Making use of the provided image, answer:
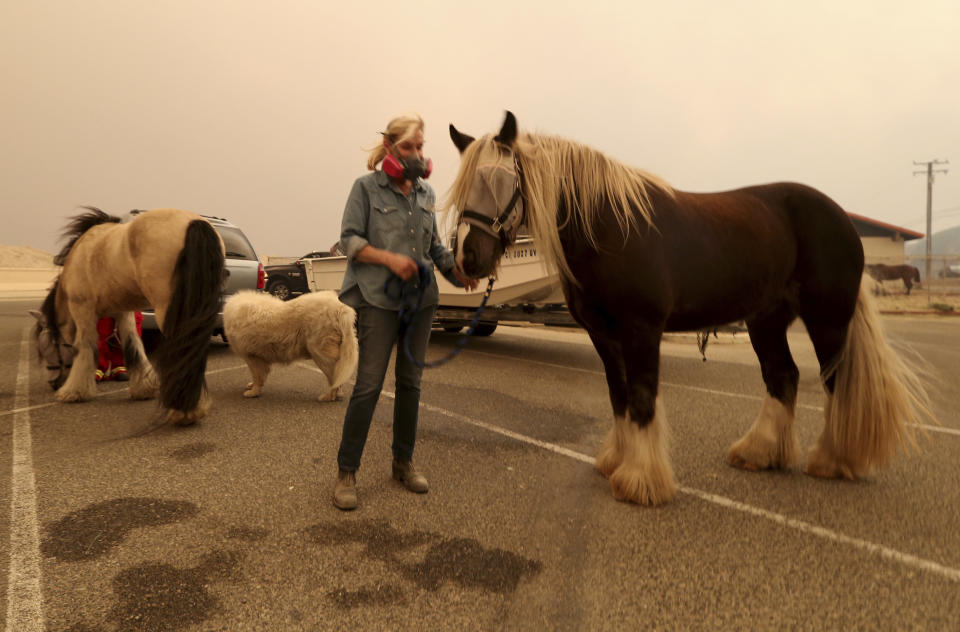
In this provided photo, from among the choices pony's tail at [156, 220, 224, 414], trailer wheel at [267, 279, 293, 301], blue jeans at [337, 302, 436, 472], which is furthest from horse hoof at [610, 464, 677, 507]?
trailer wheel at [267, 279, 293, 301]

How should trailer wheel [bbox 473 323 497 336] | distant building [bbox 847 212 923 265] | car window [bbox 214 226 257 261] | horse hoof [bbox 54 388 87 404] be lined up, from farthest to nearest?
distant building [bbox 847 212 923 265] < trailer wheel [bbox 473 323 497 336] < car window [bbox 214 226 257 261] < horse hoof [bbox 54 388 87 404]

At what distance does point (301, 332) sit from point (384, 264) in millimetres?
2557

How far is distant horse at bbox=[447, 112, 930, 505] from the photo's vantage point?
8.61 feet

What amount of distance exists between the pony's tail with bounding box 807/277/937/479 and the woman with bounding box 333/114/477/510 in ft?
8.22

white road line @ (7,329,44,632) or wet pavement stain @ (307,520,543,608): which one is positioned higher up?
white road line @ (7,329,44,632)

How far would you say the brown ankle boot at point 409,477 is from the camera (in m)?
2.97

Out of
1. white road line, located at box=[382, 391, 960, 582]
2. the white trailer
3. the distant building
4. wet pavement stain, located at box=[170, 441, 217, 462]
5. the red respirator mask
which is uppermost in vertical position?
the distant building

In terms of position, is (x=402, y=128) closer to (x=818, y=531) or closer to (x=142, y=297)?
(x=818, y=531)

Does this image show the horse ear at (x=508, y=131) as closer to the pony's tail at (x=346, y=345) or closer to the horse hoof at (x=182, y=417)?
the pony's tail at (x=346, y=345)

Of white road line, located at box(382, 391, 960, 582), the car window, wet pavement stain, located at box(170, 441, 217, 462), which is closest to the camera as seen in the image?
white road line, located at box(382, 391, 960, 582)

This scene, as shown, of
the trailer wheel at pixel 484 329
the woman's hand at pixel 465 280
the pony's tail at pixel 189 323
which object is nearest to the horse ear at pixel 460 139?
the woman's hand at pixel 465 280

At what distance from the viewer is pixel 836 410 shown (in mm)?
3131

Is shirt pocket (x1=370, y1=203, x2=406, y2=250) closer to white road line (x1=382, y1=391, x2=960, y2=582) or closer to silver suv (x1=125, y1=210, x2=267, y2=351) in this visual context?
white road line (x1=382, y1=391, x2=960, y2=582)

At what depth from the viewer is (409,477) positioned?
119 inches
